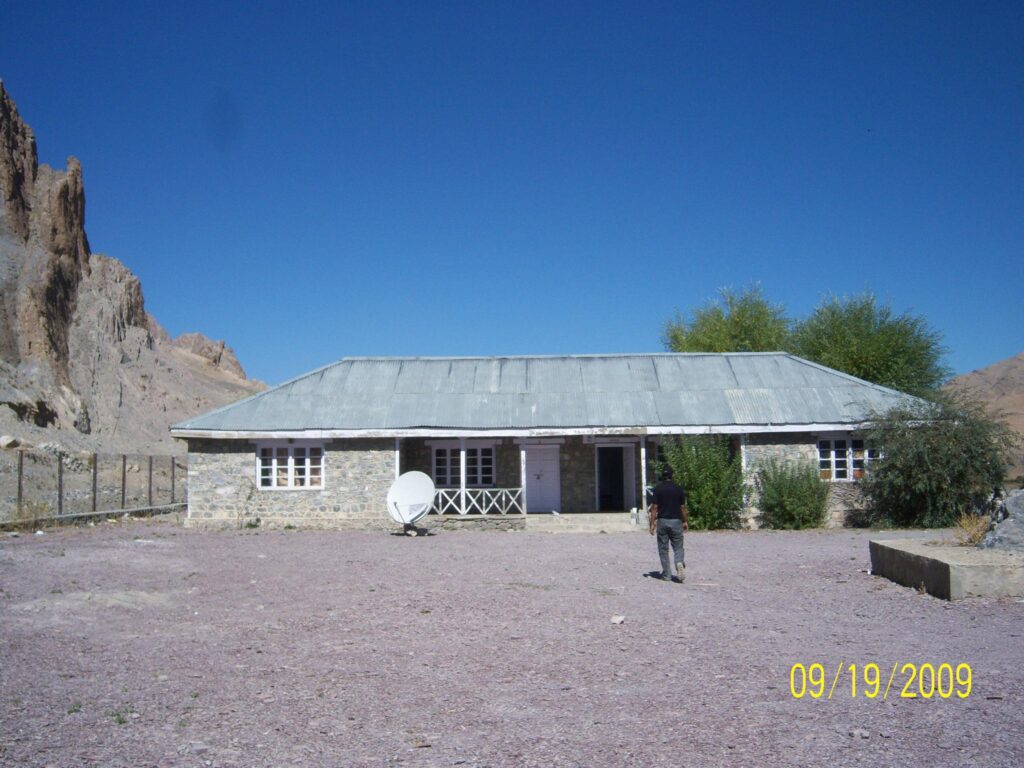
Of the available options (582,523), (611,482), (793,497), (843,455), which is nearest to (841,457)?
(843,455)

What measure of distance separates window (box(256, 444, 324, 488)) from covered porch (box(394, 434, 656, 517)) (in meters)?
2.21

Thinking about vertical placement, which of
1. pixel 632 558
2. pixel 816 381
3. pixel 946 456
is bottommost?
pixel 632 558

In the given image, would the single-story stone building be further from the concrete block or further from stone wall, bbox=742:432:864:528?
the concrete block

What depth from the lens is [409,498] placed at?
2000 centimetres

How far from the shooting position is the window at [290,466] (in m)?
22.0

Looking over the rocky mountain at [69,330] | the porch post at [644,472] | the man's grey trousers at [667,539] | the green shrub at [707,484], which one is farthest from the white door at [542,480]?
the rocky mountain at [69,330]

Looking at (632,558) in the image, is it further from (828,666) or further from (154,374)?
(154,374)

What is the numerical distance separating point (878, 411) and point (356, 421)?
42.3 feet

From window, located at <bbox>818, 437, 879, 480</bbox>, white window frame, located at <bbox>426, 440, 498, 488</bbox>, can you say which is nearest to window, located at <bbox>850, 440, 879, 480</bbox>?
window, located at <bbox>818, 437, 879, 480</bbox>

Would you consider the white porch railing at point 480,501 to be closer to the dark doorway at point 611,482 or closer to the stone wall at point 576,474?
the stone wall at point 576,474

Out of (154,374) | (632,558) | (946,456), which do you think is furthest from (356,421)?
(154,374)

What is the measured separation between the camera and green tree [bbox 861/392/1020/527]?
19766 millimetres

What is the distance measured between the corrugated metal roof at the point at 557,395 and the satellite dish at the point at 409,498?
2.12m

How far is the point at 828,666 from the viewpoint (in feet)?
23.2
